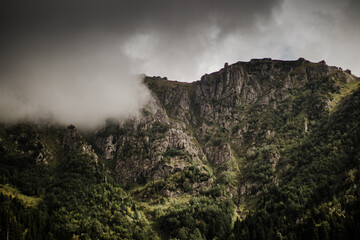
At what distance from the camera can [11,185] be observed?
644 ft

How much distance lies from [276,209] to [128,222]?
400 ft

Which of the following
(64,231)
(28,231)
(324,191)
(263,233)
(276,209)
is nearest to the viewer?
(28,231)

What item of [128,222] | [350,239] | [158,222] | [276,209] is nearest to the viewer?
[350,239]

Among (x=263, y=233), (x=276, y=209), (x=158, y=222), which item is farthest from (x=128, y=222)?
(x=276, y=209)

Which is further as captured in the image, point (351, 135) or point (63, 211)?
point (351, 135)

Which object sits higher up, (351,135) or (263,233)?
(351,135)

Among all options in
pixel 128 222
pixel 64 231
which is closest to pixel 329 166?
pixel 128 222

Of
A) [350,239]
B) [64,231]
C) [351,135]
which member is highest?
[351,135]

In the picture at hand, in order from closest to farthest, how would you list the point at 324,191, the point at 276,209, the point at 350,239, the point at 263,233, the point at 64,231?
1. the point at 350,239
2. the point at 263,233
3. the point at 64,231
4. the point at 324,191
5. the point at 276,209

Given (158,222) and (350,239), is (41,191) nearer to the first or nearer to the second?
(158,222)

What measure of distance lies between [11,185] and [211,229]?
186 metres

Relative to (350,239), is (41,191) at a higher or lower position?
higher

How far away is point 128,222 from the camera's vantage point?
181 metres

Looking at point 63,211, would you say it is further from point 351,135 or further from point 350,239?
point 351,135
